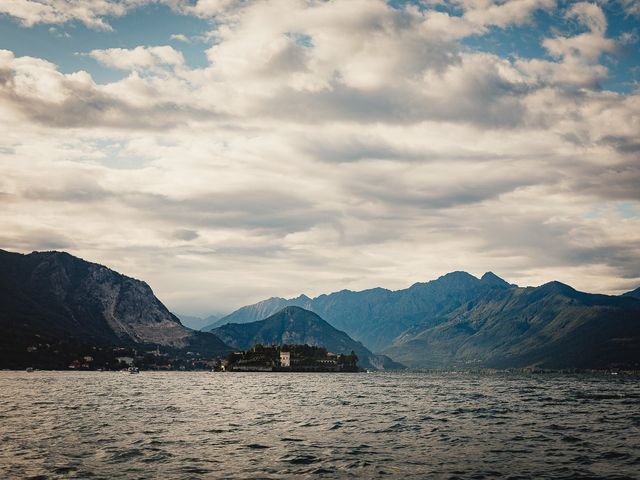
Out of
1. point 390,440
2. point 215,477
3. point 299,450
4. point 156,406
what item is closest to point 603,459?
point 390,440

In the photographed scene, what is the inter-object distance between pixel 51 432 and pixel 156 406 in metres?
42.2

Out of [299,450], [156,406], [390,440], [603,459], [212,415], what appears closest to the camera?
[603,459]

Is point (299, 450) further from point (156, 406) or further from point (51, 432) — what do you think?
point (156, 406)

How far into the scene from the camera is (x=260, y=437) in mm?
66125

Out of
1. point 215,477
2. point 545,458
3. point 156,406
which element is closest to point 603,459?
point 545,458

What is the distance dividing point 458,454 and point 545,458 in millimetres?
7835

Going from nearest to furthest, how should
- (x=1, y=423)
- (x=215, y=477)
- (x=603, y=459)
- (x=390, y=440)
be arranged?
(x=215, y=477)
(x=603, y=459)
(x=390, y=440)
(x=1, y=423)

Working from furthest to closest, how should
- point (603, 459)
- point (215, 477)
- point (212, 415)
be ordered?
1. point (212, 415)
2. point (603, 459)
3. point (215, 477)

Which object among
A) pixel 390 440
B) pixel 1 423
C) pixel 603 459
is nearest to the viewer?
pixel 603 459

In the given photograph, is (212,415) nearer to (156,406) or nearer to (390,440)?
(156,406)

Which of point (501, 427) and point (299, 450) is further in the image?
point (501, 427)

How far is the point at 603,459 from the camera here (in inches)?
2090

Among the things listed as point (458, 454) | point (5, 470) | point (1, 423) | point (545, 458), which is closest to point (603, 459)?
point (545, 458)

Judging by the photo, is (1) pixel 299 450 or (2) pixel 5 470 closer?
(2) pixel 5 470
